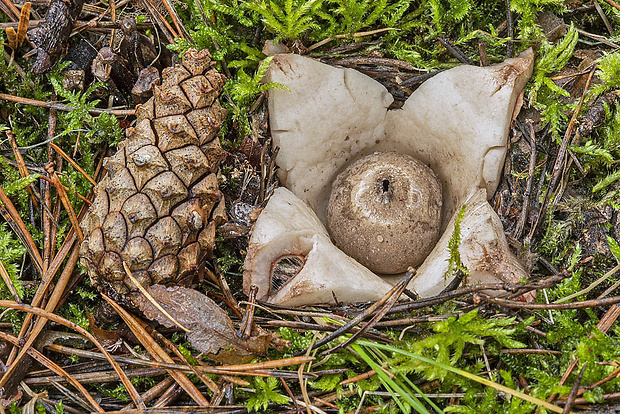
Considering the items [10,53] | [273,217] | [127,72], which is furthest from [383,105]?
[10,53]

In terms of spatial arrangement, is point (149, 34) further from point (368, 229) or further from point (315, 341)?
point (315, 341)

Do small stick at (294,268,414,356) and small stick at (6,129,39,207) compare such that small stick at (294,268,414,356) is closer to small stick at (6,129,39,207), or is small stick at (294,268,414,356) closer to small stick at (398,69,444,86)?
small stick at (398,69,444,86)

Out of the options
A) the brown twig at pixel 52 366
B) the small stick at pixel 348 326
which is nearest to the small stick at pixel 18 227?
the brown twig at pixel 52 366

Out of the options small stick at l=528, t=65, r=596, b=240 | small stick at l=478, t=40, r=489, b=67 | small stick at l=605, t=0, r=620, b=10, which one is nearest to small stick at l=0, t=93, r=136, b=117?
small stick at l=478, t=40, r=489, b=67

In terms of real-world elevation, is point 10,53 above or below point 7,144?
above

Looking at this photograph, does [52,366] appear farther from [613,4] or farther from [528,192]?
[613,4]

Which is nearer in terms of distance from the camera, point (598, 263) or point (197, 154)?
point (197, 154)
